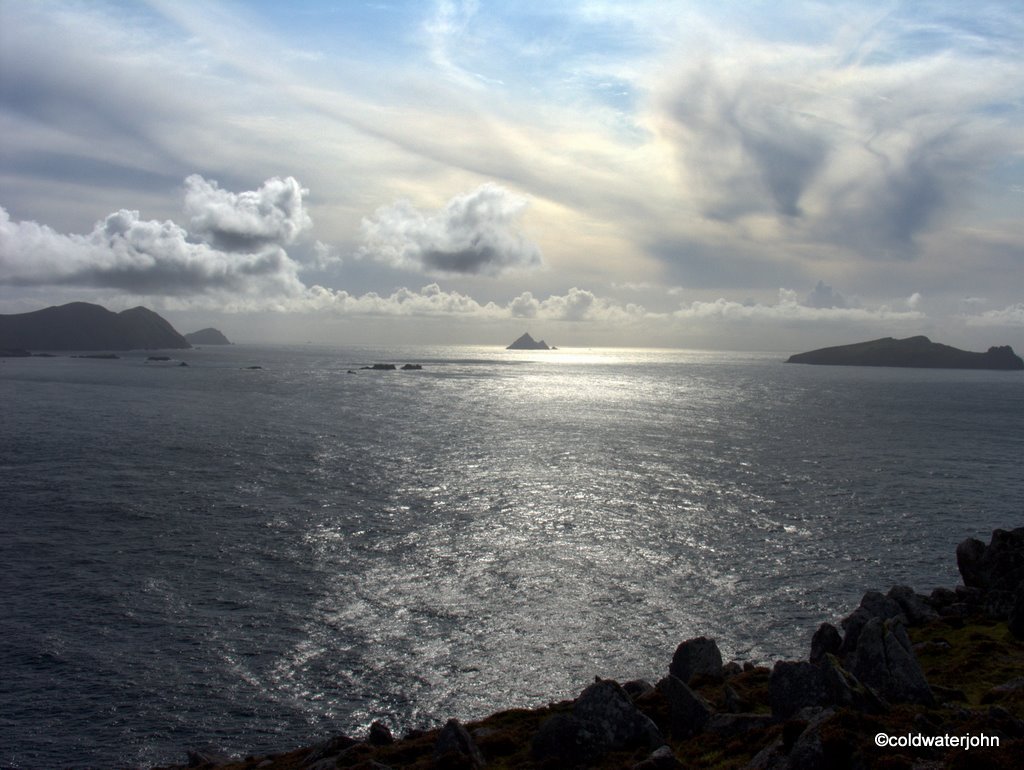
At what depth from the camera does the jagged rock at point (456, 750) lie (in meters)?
23.7

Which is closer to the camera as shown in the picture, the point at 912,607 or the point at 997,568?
the point at 912,607

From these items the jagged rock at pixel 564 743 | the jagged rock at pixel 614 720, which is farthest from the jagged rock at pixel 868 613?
the jagged rock at pixel 564 743

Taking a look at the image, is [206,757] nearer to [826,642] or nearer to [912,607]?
[826,642]

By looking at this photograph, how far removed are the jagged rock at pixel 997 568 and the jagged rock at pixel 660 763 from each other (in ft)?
85.2

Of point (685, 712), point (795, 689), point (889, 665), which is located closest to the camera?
point (795, 689)

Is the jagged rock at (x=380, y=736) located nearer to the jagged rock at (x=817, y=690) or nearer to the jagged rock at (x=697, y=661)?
the jagged rock at (x=697, y=661)

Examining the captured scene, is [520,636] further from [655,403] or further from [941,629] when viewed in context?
[655,403]

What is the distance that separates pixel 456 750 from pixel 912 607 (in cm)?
2764

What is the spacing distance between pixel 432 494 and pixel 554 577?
26775 mm

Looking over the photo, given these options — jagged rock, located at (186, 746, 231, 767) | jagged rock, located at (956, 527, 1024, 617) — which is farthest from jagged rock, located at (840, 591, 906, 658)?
jagged rock, located at (186, 746, 231, 767)

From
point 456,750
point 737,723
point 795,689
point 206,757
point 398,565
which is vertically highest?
point 795,689

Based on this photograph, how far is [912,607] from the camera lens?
123ft

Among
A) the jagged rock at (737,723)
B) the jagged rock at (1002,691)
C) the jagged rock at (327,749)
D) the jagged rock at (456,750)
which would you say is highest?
the jagged rock at (1002,691)

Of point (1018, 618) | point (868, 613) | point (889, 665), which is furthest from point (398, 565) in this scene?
point (1018, 618)
